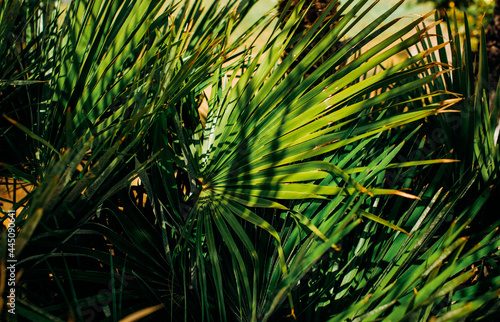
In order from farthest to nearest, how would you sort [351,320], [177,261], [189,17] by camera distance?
[189,17] < [177,261] < [351,320]

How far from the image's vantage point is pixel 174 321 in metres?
1.11

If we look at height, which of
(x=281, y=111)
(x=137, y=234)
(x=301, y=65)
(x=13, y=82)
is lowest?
(x=137, y=234)

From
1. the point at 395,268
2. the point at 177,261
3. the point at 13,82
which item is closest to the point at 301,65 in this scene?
the point at 395,268

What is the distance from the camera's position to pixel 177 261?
1214mm

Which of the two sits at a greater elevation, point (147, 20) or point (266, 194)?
point (147, 20)

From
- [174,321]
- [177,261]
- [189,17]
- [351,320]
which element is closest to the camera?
[351,320]

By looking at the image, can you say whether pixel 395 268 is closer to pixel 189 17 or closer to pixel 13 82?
pixel 189 17

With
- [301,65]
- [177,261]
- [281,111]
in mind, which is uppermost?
[301,65]

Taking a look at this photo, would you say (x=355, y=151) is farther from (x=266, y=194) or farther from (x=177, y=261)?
(x=177, y=261)

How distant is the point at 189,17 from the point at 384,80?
72 cm

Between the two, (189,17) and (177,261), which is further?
(189,17)

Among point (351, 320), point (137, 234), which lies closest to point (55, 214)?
point (137, 234)

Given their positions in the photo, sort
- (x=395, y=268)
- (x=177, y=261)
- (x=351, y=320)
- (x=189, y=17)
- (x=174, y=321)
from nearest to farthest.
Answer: (x=351, y=320), (x=395, y=268), (x=174, y=321), (x=177, y=261), (x=189, y=17)

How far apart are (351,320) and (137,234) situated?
652 millimetres
